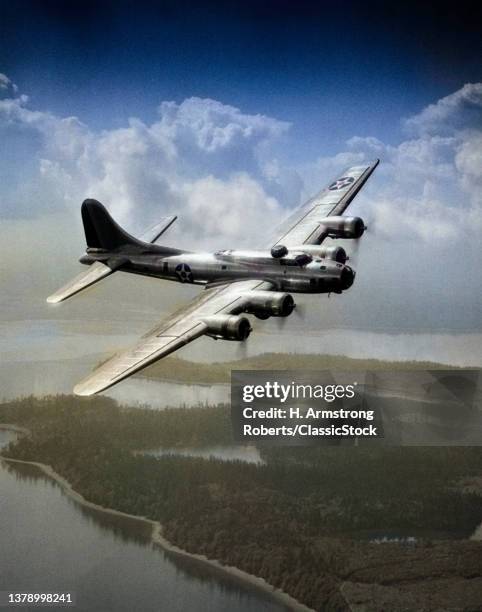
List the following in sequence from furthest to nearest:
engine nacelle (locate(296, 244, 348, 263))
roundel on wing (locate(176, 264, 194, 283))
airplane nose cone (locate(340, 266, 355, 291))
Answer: roundel on wing (locate(176, 264, 194, 283)) < engine nacelle (locate(296, 244, 348, 263)) < airplane nose cone (locate(340, 266, 355, 291))

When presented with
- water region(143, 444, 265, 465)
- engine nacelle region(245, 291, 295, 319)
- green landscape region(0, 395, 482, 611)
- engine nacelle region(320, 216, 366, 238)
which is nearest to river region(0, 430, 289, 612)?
green landscape region(0, 395, 482, 611)

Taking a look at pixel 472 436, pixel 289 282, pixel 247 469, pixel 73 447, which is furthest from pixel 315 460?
pixel 73 447

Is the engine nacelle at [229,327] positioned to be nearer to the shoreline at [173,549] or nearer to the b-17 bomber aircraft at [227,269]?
the b-17 bomber aircraft at [227,269]

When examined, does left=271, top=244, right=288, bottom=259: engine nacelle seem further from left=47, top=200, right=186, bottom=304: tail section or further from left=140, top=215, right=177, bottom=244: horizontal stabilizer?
left=140, top=215, right=177, bottom=244: horizontal stabilizer

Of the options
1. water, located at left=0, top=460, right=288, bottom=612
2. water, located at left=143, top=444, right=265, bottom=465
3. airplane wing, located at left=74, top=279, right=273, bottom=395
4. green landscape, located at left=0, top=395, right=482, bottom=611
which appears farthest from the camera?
green landscape, located at left=0, top=395, right=482, bottom=611

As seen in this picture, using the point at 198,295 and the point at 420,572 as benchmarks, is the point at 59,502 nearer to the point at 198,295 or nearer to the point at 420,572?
the point at 198,295

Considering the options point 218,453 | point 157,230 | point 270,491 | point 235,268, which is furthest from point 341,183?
point 270,491

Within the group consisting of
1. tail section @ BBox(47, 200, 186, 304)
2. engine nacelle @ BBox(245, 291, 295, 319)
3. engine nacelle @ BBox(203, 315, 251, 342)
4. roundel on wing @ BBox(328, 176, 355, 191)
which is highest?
roundel on wing @ BBox(328, 176, 355, 191)
